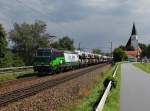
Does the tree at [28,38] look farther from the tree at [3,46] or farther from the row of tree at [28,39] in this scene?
the tree at [3,46]

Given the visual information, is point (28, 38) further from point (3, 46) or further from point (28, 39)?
point (3, 46)

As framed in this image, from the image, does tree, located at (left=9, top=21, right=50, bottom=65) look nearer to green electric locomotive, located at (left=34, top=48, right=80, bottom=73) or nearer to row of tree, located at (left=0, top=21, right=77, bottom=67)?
row of tree, located at (left=0, top=21, right=77, bottom=67)

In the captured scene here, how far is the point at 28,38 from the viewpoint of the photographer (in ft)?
326

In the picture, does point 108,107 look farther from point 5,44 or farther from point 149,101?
point 5,44

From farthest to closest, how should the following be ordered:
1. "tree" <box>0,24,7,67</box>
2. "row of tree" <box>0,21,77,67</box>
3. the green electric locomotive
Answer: "row of tree" <box>0,21,77,67</box>, "tree" <box>0,24,7,67</box>, the green electric locomotive

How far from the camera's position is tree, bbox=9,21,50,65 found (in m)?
97.3

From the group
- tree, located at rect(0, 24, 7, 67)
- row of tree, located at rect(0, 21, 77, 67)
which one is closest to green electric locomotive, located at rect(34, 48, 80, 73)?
tree, located at rect(0, 24, 7, 67)

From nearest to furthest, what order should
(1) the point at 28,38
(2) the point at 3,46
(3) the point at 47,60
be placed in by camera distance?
(3) the point at 47,60, (2) the point at 3,46, (1) the point at 28,38

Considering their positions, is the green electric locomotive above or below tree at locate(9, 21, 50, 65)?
below

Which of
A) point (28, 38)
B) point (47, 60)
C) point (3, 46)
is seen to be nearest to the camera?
point (47, 60)

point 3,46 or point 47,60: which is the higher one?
point 3,46

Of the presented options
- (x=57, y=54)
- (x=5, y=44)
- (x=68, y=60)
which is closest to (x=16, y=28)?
(x=5, y=44)

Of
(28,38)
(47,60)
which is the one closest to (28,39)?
(28,38)

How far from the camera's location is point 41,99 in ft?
64.2
